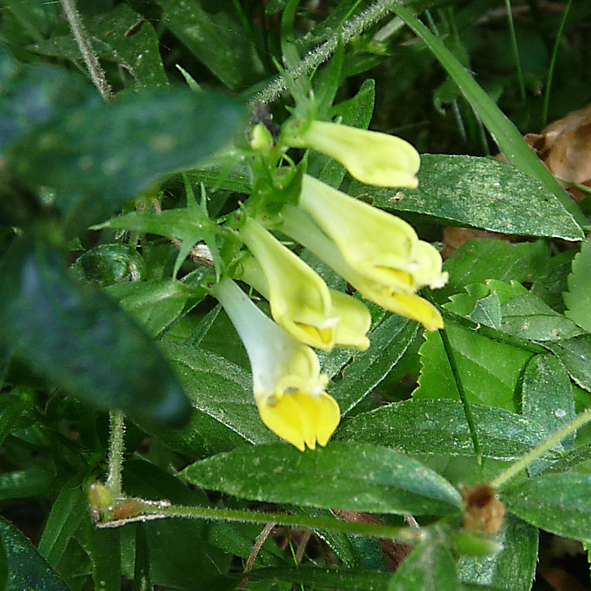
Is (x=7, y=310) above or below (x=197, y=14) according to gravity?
below

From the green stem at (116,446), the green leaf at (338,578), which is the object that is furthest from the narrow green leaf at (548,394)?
the green stem at (116,446)

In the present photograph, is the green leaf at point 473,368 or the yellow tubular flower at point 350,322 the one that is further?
the green leaf at point 473,368

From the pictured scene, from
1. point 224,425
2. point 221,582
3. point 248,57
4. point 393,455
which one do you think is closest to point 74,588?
point 221,582

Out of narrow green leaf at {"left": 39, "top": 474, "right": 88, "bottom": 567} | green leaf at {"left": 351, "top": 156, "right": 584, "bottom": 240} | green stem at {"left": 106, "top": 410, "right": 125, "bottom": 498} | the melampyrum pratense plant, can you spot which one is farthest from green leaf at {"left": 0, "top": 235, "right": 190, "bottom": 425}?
green leaf at {"left": 351, "top": 156, "right": 584, "bottom": 240}

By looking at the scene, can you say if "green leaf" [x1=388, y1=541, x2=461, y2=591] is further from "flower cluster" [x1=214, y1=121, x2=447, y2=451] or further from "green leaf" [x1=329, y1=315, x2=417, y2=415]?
"green leaf" [x1=329, y1=315, x2=417, y2=415]

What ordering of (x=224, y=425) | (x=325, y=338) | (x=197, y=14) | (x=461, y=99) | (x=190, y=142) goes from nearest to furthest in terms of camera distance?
(x=190, y=142)
(x=325, y=338)
(x=224, y=425)
(x=197, y=14)
(x=461, y=99)

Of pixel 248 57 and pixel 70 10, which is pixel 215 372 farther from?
pixel 248 57

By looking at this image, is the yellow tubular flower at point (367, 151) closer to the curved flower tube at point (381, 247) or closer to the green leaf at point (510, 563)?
the curved flower tube at point (381, 247)
